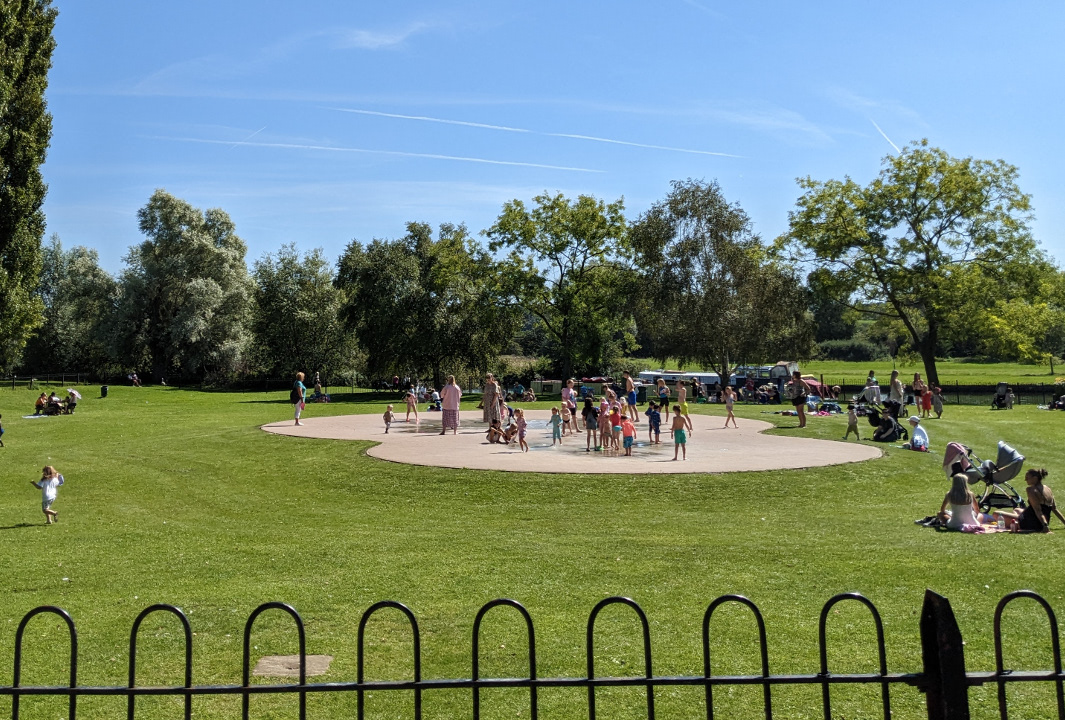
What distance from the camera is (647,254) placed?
186 feet

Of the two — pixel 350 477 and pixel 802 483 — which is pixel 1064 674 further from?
pixel 350 477

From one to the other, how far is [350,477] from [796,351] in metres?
44.0

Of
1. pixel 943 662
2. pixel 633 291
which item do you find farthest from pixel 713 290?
pixel 943 662

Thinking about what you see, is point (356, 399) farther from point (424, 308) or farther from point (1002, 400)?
point (1002, 400)

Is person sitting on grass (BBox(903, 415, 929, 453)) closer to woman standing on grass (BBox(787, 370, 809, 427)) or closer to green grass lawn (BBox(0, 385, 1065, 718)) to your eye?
green grass lawn (BBox(0, 385, 1065, 718))

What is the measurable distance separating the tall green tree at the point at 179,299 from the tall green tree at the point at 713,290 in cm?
3082

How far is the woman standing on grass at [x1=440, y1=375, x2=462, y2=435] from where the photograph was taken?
27.1 meters

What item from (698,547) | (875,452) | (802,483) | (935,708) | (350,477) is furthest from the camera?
(875,452)

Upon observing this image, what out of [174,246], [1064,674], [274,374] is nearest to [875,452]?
[1064,674]

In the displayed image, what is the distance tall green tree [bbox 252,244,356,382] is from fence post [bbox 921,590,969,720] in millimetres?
59280

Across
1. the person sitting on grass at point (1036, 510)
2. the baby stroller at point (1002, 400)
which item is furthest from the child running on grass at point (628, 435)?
the baby stroller at point (1002, 400)

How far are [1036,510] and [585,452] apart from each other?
38.8 feet

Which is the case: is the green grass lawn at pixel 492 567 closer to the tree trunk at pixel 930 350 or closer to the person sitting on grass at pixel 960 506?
the person sitting on grass at pixel 960 506

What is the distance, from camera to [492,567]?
11.0 m
